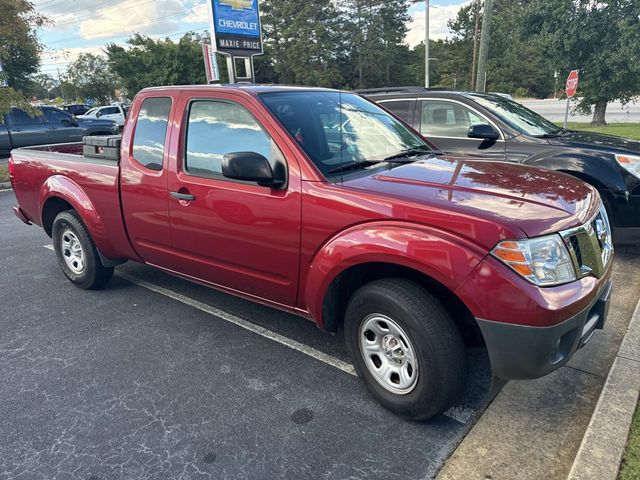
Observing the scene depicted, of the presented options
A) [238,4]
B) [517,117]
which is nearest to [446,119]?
[517,117]

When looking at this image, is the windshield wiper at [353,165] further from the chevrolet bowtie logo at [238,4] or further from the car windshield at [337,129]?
the chevrolet bowtie logo at [238,4]

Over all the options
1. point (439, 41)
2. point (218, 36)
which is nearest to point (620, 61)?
point (218, 36)

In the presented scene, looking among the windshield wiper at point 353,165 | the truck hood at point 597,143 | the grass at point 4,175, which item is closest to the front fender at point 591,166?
the truck hood at point 597,143

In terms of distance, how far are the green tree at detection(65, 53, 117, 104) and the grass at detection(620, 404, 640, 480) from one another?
6253cm

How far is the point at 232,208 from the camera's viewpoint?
3.16 m

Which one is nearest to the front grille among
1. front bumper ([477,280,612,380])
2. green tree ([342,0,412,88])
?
front bumper ([477,280,612,380])

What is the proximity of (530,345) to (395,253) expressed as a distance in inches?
29.6

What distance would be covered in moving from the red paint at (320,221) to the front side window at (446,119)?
2797 millimetres

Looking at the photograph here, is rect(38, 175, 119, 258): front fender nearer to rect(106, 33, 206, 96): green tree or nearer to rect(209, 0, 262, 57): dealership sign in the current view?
rect(209, 0, 262, 57): dealership sign

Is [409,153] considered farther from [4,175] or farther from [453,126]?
[4,175]

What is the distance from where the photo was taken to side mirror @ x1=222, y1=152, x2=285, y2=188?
2762 mm

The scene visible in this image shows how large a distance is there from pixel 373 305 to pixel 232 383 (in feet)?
3.74

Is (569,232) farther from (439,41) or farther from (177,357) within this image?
→ (439,41)

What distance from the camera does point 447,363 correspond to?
2.40 meters
